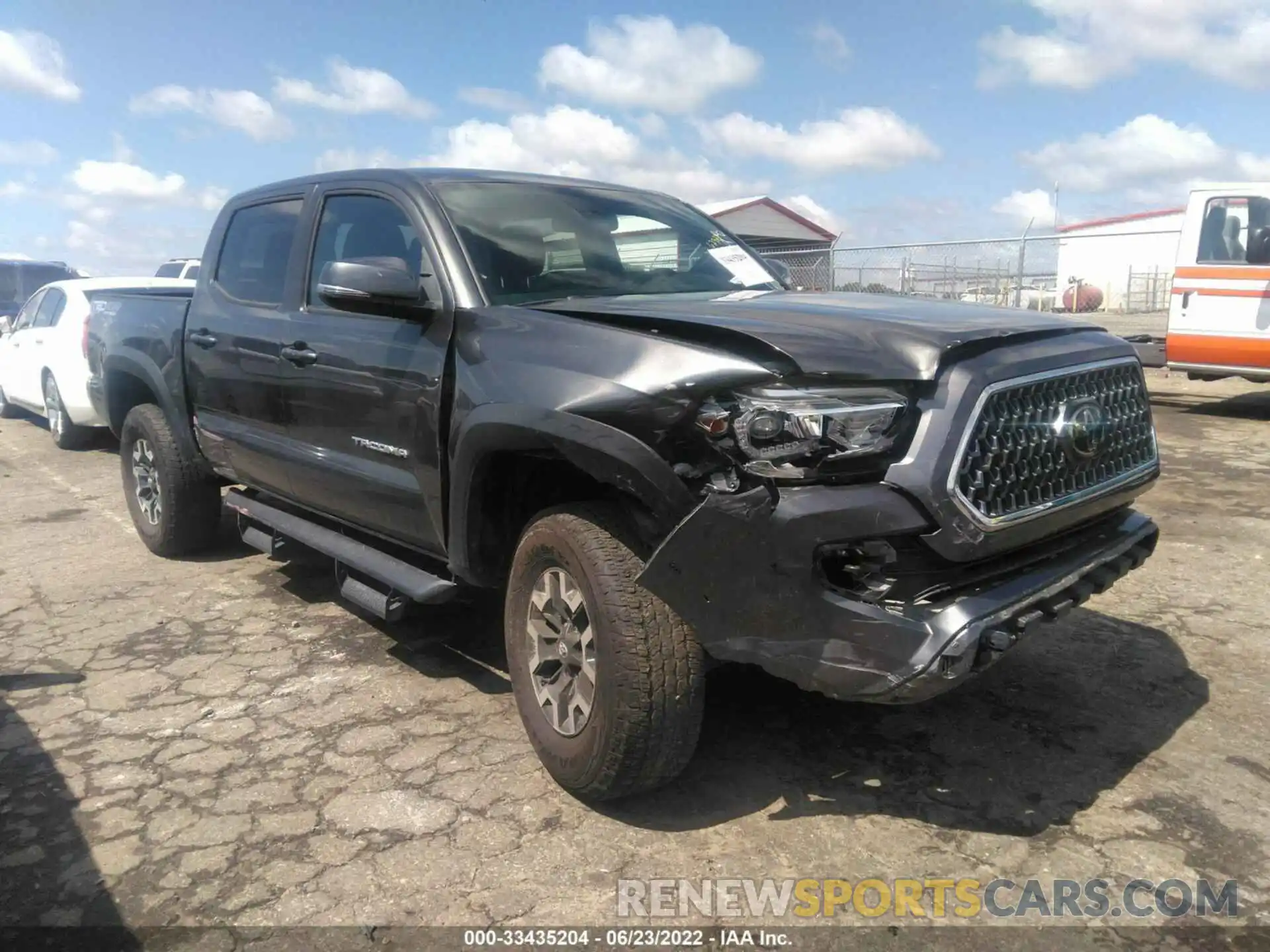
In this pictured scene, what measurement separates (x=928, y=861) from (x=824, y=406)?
1263mm

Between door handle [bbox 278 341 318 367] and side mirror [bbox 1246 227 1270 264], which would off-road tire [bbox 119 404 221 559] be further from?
side mirror [bbox 1246 227 1270 264]

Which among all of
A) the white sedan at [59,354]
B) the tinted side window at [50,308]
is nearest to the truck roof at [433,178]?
the white sedan at [59,354]

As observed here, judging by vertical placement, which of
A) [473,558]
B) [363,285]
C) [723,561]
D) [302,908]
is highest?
[363,285]

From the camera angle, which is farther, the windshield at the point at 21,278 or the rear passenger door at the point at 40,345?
the windshield at the point at 21,278

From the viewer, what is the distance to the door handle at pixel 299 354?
3.85 m

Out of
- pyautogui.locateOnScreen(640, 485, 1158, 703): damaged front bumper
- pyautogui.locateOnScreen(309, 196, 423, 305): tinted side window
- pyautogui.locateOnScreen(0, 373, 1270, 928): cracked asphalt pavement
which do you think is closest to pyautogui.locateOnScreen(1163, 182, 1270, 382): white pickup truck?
pyautogui.locateOnScreen(0, 373, 1270, 928): cracked asphalt pavement

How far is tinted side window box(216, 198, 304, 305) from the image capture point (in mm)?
4324

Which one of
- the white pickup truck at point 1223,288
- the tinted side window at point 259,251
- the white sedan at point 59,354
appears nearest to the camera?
the tinted side window at point 259,251

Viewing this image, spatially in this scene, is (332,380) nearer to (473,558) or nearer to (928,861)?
(473,558)

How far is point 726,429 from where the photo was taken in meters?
2.40

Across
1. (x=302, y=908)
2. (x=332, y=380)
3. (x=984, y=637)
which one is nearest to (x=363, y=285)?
(x=332, y=380)

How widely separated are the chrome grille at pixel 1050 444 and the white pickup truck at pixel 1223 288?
26.3 feet

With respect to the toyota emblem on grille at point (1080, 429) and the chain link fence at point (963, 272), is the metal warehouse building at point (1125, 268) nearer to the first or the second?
the chain link fence at point (963, 272)

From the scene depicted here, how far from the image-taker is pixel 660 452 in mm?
2469
